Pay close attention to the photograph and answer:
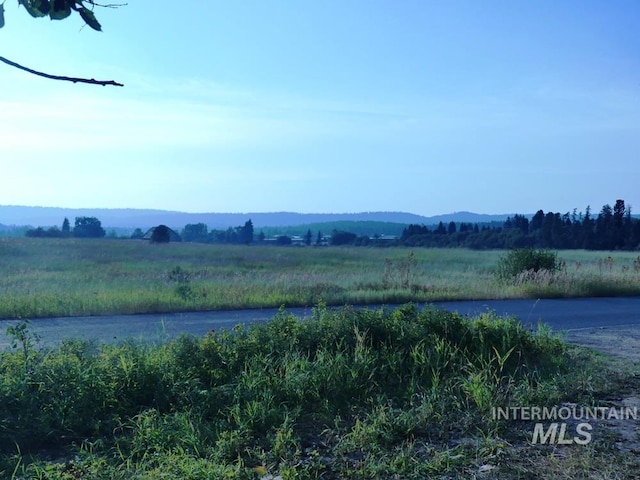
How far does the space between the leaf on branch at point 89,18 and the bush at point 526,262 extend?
2221cm

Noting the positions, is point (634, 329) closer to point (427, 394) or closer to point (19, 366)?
point (427, 394)

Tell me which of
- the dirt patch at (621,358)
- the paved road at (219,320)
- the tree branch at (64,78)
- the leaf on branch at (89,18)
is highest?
the leaf on branch at (89,18)

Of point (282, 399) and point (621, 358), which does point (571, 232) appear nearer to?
point (621, 358)

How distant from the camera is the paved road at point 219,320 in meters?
11.2

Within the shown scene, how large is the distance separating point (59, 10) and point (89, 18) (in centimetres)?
16

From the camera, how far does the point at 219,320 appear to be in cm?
1330

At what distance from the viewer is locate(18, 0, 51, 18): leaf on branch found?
9.70ft

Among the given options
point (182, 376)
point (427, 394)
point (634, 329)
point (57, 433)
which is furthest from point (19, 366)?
point (634, 329)

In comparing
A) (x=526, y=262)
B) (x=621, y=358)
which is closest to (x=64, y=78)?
(x=621, y=358)

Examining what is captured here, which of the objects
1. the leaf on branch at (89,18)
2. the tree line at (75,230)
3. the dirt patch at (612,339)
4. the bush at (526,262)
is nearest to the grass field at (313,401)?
the dirt patch at (612,339)

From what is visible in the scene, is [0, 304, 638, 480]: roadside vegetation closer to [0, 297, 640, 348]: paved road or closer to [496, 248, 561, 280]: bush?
[0, 297, 640, 348]: paved road

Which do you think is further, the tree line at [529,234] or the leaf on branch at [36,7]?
the tree line at [529,234]

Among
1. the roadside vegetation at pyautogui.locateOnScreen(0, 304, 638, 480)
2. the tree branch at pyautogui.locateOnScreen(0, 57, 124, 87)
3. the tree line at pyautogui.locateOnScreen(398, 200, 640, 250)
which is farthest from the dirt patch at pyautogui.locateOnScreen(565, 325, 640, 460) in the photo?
the tree line at pyautogui.locateOnScreen(398, 200, 640, 250)

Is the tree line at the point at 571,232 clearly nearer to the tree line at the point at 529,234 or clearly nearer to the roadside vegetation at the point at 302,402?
the tree line at the point at 529,234
